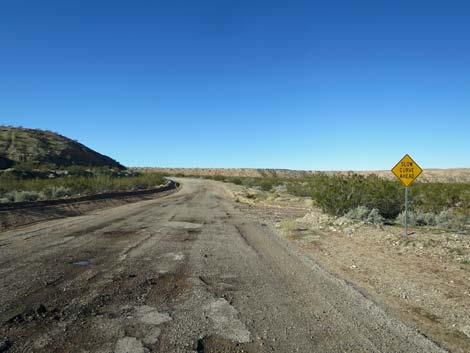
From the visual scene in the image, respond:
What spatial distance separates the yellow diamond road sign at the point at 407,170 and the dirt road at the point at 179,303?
218 inches

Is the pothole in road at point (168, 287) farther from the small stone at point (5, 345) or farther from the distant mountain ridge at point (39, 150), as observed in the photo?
the distant mountain ridge at point (39, 150)

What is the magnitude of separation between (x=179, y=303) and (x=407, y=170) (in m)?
10.6

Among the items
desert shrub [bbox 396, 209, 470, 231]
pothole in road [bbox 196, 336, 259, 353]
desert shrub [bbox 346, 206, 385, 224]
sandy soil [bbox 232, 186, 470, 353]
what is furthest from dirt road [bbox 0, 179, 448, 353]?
desert shrub [bbox 396, 209, 470, 231]

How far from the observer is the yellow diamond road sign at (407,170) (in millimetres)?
13727

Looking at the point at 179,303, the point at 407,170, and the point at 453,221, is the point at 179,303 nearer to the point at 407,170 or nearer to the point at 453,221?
the point at 407,170

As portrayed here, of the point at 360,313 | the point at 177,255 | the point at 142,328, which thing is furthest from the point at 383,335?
the point at 177,255

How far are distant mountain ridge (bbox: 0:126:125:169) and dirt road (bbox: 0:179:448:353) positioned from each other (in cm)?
4919

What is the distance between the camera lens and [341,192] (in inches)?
814

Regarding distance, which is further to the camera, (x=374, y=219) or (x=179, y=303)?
(x=374, y=219)

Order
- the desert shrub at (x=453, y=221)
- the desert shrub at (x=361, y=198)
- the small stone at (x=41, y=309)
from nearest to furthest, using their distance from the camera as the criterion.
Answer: the small stone at (x=41, y=309) < the desert shrub at (x=453, y=221) < the desert shrub at (x=361, y=198)

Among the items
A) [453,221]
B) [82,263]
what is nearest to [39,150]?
[82,263]

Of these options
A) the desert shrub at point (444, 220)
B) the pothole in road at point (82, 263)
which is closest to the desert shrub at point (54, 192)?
the pothole in road at point (82, 263)

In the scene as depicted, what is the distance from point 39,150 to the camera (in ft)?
213

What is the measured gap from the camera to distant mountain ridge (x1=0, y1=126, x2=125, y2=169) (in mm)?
58272
